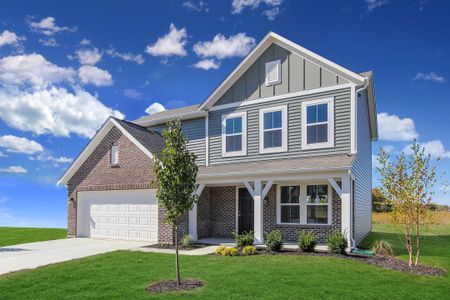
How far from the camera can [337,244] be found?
1196cm

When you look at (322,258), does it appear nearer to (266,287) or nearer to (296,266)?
(296,266)

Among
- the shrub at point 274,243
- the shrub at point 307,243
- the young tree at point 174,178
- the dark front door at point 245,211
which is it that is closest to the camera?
the young tree at point 174,178

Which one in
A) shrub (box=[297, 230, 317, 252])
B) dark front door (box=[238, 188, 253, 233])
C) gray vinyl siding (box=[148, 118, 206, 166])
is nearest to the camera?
shrub (box=[297, 230, 317, 252])

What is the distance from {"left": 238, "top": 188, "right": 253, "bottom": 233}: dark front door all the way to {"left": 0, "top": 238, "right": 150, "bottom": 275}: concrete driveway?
4033mm

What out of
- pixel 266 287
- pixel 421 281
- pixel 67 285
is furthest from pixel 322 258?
pixel 67 285

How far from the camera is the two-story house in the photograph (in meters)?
14.1

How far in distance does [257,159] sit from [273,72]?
3.63 metres

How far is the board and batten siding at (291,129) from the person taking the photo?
14.1m

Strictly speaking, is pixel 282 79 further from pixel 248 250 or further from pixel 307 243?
pixel 248 250

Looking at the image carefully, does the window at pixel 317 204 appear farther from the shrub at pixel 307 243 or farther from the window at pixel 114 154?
the window at pixel 114 154

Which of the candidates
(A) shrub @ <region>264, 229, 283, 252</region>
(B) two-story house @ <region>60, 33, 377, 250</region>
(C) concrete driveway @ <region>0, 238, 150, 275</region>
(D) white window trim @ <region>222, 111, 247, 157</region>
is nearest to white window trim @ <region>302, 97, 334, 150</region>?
(B) two-story house @ <region>60, 33, 377, 250</region>

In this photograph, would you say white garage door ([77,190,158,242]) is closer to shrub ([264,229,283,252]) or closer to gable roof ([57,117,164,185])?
gable roof ([57,117,164,185])

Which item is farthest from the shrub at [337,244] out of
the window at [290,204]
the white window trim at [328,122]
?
the white window trim at [328,122]

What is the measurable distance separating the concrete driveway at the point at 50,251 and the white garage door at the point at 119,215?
0.76 metres
